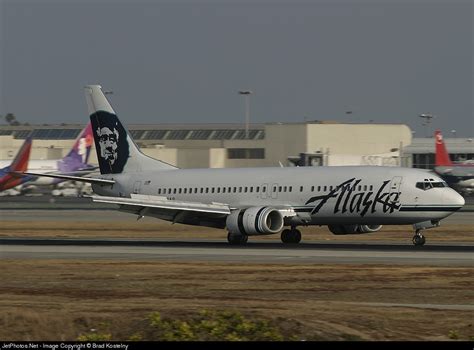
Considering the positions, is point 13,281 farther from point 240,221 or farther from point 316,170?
point 316,170

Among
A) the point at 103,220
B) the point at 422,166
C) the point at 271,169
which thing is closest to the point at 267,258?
the point at 271,169

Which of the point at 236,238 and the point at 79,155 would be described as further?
the point at 79,155

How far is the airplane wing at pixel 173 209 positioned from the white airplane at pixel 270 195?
49mm

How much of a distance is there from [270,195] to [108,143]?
10979 mm

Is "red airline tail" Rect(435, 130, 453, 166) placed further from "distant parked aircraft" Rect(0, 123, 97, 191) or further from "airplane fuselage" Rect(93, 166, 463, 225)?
"airplane fuselage" Rect(93, 166, 463, 225)

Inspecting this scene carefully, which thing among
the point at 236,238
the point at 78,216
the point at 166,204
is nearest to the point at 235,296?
the point at 236,238

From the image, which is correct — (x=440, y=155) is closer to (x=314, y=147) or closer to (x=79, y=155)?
(x=314, y=147)

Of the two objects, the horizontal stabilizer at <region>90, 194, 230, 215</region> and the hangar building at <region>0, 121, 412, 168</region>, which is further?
the hangar building at <region>0, 121, 412, 168</region>

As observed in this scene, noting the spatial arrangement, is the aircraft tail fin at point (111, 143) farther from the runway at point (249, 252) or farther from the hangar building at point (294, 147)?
the hangar building at point (294, 147)

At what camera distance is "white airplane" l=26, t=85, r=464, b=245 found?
51281 mm

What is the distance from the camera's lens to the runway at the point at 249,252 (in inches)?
1644

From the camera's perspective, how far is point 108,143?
61250 millimetres

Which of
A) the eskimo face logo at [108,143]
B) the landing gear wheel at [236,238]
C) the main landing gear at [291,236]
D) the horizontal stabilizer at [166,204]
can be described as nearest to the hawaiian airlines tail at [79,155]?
the eskimo face logo at [108,143]

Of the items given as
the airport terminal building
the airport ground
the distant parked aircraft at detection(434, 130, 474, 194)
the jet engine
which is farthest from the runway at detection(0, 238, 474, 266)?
the airport terminal building
